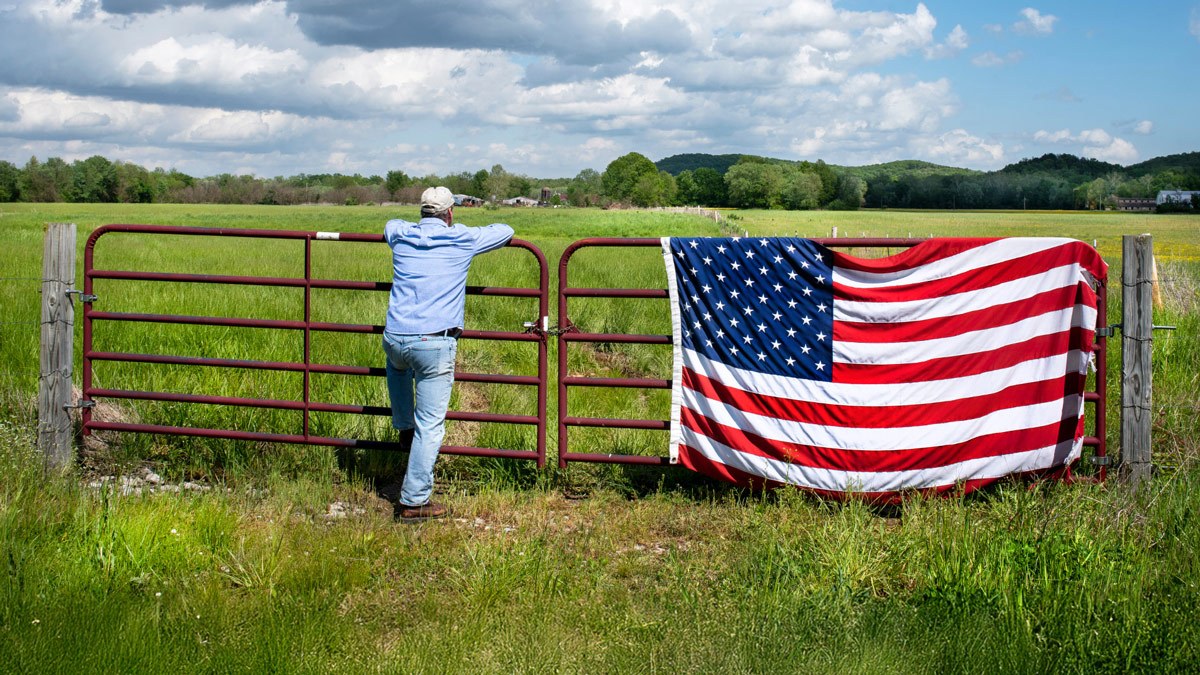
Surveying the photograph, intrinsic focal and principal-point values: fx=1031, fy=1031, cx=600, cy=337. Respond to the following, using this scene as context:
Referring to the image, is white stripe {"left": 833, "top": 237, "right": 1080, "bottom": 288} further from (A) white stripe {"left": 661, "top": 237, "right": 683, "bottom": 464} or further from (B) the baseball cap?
(B) the baseball cap

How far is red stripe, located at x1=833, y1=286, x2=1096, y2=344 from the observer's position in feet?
23.0

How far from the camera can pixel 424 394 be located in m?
6.86

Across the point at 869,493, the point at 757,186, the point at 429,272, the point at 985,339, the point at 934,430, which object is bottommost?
the point at 869,493

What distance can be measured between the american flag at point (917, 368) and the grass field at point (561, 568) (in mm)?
292

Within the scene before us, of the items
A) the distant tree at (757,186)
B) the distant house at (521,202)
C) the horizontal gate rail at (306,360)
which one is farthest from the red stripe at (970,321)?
the distant tree at (757,186)

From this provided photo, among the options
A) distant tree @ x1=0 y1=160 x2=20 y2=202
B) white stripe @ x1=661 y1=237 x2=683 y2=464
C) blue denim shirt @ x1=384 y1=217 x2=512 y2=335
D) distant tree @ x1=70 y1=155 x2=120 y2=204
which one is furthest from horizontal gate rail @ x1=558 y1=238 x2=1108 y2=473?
distant tree @ x1=70 y1=155 x2=120 y2=204

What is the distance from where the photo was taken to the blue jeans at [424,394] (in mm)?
6734

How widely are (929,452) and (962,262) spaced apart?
4.33 feet

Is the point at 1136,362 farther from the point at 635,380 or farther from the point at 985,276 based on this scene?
the point at 635,380

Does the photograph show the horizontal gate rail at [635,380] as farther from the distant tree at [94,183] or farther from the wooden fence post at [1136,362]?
the distant tree at [94,183]

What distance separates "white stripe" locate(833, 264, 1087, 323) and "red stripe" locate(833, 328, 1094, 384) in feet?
1.01

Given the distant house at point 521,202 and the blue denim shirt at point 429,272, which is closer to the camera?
the blue denim shirt at point 429,272

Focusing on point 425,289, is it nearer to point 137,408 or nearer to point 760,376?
point 760,376

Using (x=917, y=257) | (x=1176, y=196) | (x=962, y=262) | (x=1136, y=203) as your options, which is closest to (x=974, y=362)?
(x=962, y=262)
